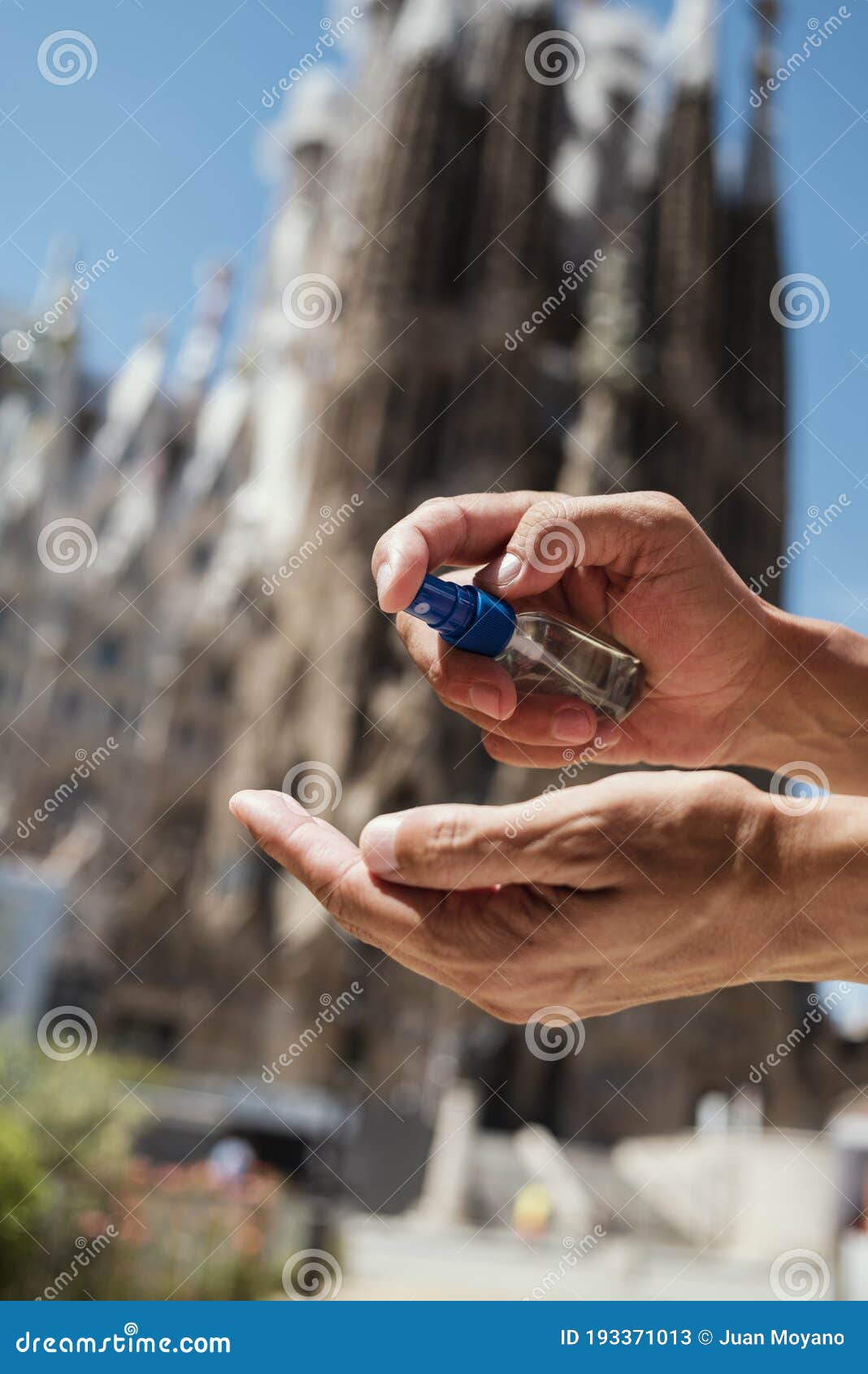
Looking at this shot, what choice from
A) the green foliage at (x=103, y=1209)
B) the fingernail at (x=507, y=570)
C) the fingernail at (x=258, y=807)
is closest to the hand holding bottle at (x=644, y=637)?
the fingernail at (x=507, y=570)

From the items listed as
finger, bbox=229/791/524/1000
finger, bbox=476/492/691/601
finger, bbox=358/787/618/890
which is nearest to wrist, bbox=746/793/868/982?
finger, bbox=358/787/618/890

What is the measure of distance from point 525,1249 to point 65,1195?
6979 mm

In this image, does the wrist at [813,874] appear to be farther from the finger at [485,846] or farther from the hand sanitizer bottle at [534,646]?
the hand sanitizer bottle at [534,646]

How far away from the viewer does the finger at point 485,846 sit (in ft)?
5.09

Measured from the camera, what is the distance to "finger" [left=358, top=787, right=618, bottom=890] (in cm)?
155

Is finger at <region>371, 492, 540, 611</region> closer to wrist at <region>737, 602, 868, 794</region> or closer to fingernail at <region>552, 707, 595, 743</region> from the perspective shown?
fingernail at <region>552, 707, 595, 743</region>

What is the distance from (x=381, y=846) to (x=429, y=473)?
23.3 metres

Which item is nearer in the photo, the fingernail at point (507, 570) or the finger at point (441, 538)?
the finger at point (441, 538)

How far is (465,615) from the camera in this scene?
181 centimetres

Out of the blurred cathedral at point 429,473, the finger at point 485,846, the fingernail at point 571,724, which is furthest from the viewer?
the blurred cathedral at point 429,473

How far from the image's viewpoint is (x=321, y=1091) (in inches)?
780

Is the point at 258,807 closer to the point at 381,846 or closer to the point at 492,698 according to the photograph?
the point at 381,846

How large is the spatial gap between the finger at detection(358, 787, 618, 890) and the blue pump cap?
1.06 ft

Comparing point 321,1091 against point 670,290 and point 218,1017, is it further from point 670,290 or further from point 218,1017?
point 670,290
